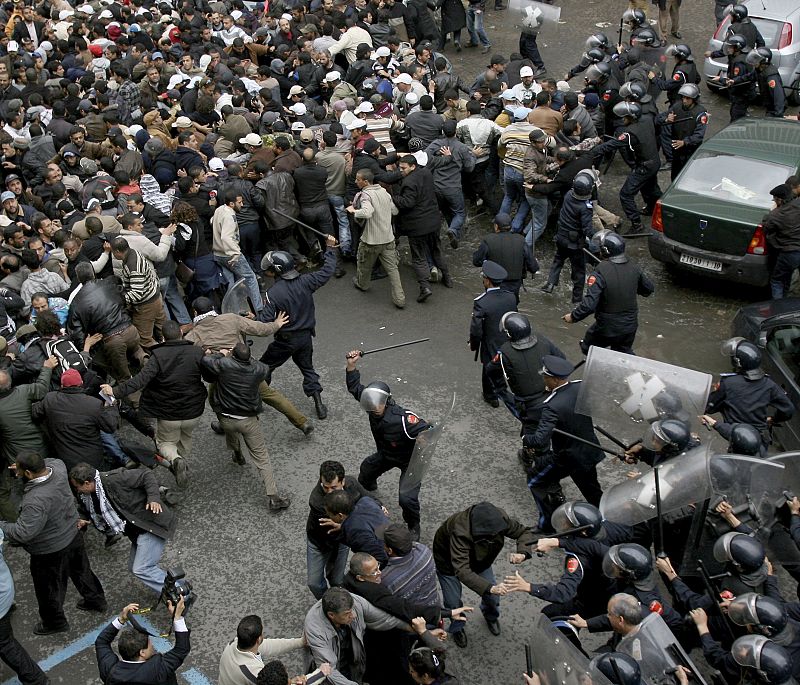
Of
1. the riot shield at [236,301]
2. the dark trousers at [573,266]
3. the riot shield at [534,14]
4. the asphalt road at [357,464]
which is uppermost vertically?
the riot shield at [534,14]

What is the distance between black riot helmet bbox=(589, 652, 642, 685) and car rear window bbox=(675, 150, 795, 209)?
6843 mm

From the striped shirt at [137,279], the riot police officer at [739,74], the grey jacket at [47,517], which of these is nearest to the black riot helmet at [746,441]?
the grey jacket at [47,517]

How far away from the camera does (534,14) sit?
15844 millimetres

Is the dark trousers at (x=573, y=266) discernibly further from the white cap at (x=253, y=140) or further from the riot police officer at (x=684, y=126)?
the white cap at (x=253, y=140)

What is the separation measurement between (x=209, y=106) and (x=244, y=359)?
6.17m

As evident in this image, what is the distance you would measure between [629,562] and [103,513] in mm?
3580

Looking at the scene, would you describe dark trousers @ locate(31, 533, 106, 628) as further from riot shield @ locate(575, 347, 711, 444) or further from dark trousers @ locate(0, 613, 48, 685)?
riot shield @ locate(575, 347, 711, 444)

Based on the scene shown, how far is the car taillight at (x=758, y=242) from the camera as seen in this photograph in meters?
10.2

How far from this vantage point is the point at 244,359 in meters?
7.96

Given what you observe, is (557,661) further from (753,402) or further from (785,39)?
(785,39)

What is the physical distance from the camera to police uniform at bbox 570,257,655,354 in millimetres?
9055

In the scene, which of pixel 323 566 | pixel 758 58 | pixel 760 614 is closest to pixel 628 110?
pixel 758 58

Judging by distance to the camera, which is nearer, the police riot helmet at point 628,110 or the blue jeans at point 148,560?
the blue jeans at point 148,560

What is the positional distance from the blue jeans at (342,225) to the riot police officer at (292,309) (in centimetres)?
251
